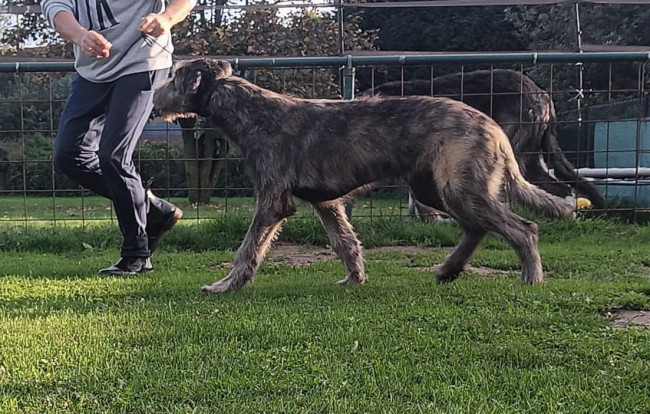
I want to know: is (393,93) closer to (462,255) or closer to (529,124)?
(529,124)

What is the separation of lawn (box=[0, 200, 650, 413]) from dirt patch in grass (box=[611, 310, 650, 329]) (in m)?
0.06

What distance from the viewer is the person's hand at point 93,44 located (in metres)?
4.44

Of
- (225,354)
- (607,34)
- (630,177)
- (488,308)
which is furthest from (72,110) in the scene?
(607,34)

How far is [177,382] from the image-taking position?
2.55 metres

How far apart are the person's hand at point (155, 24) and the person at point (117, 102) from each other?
0.04ft

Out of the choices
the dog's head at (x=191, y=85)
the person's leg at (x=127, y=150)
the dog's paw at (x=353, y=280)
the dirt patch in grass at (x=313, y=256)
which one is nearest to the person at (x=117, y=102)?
the person's leg at (x=127, y=150)

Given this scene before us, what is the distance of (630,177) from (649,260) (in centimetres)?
282

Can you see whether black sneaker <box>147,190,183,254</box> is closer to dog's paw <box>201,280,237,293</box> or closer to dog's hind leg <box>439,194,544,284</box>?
dog's paw <box>201,280,237,293</box>

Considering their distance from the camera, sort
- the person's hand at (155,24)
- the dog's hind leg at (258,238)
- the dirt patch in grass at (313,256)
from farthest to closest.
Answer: the dirt patch in grass at (313,256)
the person's hand at (155,24)
the dog's hind leg at (258,238)

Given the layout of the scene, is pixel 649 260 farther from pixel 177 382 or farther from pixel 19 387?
pixel 19 387

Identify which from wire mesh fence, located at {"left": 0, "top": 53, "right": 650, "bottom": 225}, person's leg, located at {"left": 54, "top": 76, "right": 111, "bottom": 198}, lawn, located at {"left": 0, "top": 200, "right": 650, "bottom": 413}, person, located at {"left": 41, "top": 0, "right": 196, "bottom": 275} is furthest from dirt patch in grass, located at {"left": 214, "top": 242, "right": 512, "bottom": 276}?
person's leg, located at {"left": 54, "top": 76, "right": 111, "bottom": 198}

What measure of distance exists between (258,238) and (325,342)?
157 centimetres

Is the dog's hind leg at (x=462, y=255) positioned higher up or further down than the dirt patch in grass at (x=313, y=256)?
higher up

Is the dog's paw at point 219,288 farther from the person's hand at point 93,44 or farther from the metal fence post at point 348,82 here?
the metal fence post at point 348,82
